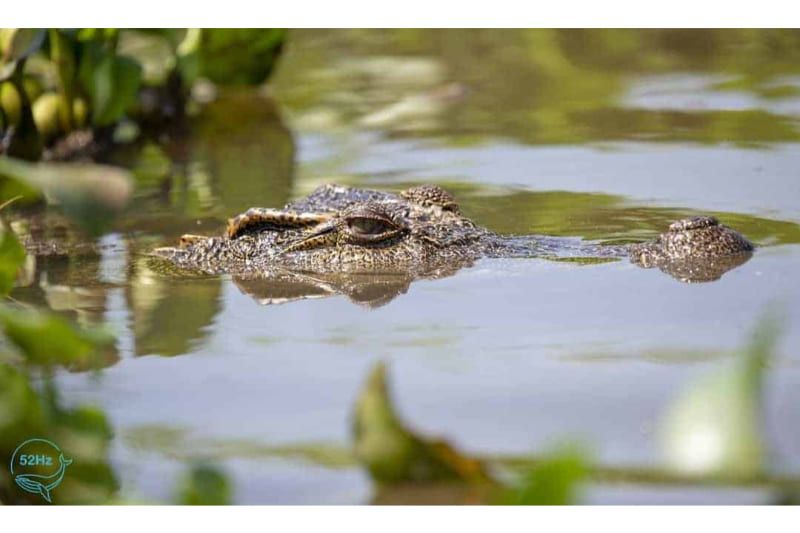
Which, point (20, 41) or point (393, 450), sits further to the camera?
point (20, 41)

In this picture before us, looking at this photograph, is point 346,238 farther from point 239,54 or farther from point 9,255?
point 239,54

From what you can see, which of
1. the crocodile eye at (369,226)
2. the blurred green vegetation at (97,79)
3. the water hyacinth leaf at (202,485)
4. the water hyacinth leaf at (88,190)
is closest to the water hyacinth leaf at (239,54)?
the blurred green vegetation at (97,79)

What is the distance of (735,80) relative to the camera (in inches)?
388

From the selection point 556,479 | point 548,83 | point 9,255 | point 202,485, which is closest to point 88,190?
point 202,485

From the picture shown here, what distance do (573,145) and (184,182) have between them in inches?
102

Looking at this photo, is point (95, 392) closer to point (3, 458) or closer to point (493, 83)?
point (3, 458)

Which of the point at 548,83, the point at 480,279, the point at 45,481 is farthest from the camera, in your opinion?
the point at 548,83

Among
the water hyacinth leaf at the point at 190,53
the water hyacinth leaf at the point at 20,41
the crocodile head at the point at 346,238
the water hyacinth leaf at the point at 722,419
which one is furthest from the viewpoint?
the water hyacinth leaf at the point at 190,53

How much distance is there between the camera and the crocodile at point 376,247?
5.96m

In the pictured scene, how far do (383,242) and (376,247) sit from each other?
0.14 feet

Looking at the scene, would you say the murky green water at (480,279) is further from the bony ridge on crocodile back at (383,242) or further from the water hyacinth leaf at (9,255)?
the water hyacinth leaf at (9,255)

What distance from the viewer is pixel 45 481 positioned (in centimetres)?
357
